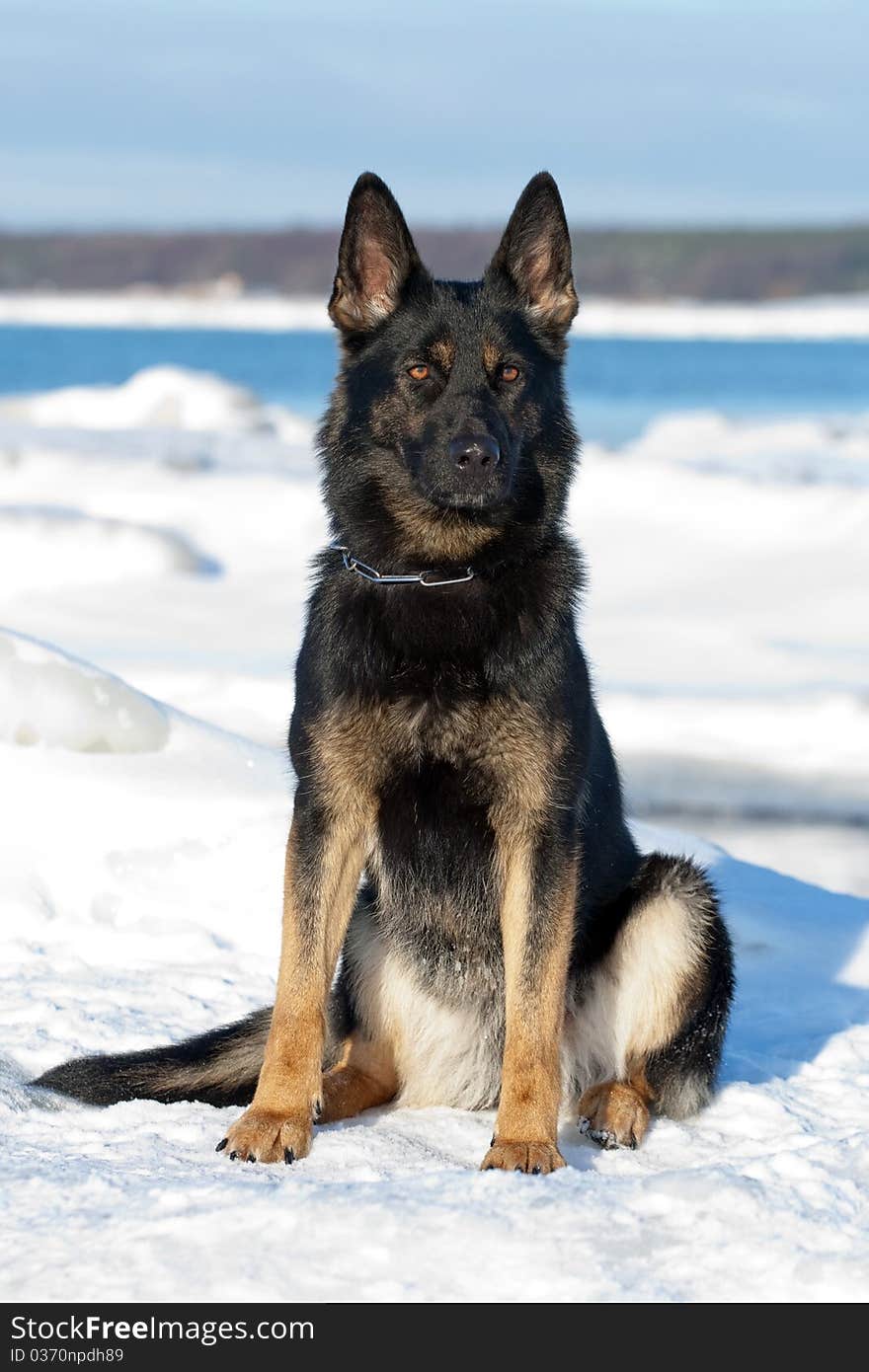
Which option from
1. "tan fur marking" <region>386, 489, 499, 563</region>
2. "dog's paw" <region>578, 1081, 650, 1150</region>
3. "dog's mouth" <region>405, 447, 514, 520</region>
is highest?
"dog's mouth" <region>405, 447, 514, 520</region>

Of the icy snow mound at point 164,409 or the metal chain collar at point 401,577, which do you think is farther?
the icy snow mound at point 164,409

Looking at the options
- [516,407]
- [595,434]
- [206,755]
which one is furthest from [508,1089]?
[595,434]

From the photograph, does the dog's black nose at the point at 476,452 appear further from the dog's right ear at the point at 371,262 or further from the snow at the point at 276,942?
the snow at the point at 276,942

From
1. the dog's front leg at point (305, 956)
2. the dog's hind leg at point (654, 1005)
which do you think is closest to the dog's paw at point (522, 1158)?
the dog's front leg at point (305, 956)

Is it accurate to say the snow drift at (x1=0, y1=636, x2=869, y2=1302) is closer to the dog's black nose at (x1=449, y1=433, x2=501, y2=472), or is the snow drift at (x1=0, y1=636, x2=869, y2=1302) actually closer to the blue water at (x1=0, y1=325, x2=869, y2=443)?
the dog's black nose at (x1=449, y1=433, x2=501, y2=472)

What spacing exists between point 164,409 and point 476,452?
2027cm

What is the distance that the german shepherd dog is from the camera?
356 cm

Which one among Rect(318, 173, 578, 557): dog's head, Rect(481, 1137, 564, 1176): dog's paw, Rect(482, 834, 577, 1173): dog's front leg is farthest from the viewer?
Rect(318, 173, 578, 557): dog's head

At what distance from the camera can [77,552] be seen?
1225 centimetres

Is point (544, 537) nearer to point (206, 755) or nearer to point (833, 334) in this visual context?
point (206, 755)

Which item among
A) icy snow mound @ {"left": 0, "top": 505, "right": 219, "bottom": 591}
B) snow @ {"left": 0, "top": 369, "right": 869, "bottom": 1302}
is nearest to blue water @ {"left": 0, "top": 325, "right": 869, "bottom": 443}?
Answer: icy snow mound @ {"left": 0, "top": 505, "right": 219, "bottom": 591}

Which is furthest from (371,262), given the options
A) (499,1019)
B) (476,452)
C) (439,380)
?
(499,1019)

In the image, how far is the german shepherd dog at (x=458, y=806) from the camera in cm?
356

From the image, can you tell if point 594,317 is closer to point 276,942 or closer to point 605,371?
point 605,371
